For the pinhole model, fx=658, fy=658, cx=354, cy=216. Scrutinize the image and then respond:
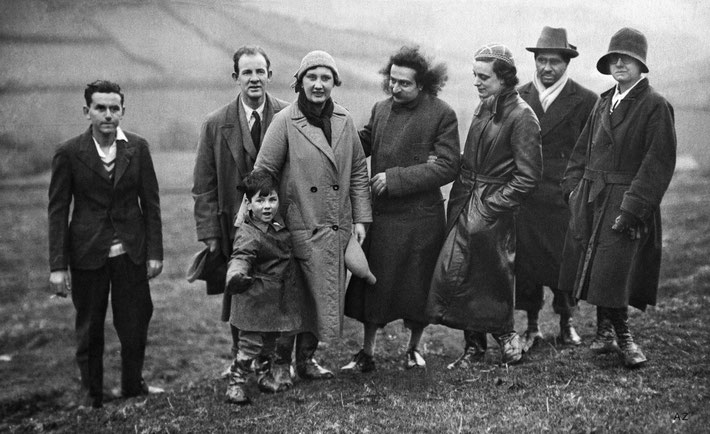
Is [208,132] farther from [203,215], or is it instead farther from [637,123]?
[637,123]

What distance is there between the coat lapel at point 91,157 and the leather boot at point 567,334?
3792 mm

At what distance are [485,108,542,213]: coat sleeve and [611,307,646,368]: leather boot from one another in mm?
1038

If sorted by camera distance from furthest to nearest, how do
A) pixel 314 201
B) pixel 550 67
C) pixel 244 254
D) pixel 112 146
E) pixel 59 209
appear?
pixel 550 67 < pixel 112 146 < pixel 59 209 < pixel 314 201 < pixel 244 254

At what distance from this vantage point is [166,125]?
11859mm

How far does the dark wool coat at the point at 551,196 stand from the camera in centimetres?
517

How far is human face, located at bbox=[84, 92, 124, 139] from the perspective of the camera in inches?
189

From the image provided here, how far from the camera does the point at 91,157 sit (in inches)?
191

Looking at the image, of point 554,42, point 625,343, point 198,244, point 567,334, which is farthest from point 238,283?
point 198,244

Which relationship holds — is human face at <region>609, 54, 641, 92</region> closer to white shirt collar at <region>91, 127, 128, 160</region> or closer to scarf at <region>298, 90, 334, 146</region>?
scarf at <region>298, 90, 334, 146</region>

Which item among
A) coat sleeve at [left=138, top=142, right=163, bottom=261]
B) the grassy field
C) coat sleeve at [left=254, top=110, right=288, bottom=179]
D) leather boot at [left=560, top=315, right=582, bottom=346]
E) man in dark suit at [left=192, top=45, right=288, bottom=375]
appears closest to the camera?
the grassy field

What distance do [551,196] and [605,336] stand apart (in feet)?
3.75

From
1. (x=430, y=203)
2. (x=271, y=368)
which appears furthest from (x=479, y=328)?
(x=271, y=368)

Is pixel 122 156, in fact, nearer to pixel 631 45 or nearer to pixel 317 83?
pixel 317 83

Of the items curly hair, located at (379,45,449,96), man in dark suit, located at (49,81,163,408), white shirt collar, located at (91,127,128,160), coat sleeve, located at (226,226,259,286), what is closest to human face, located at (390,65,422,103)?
curly hair, located at (379,45,449,96)
